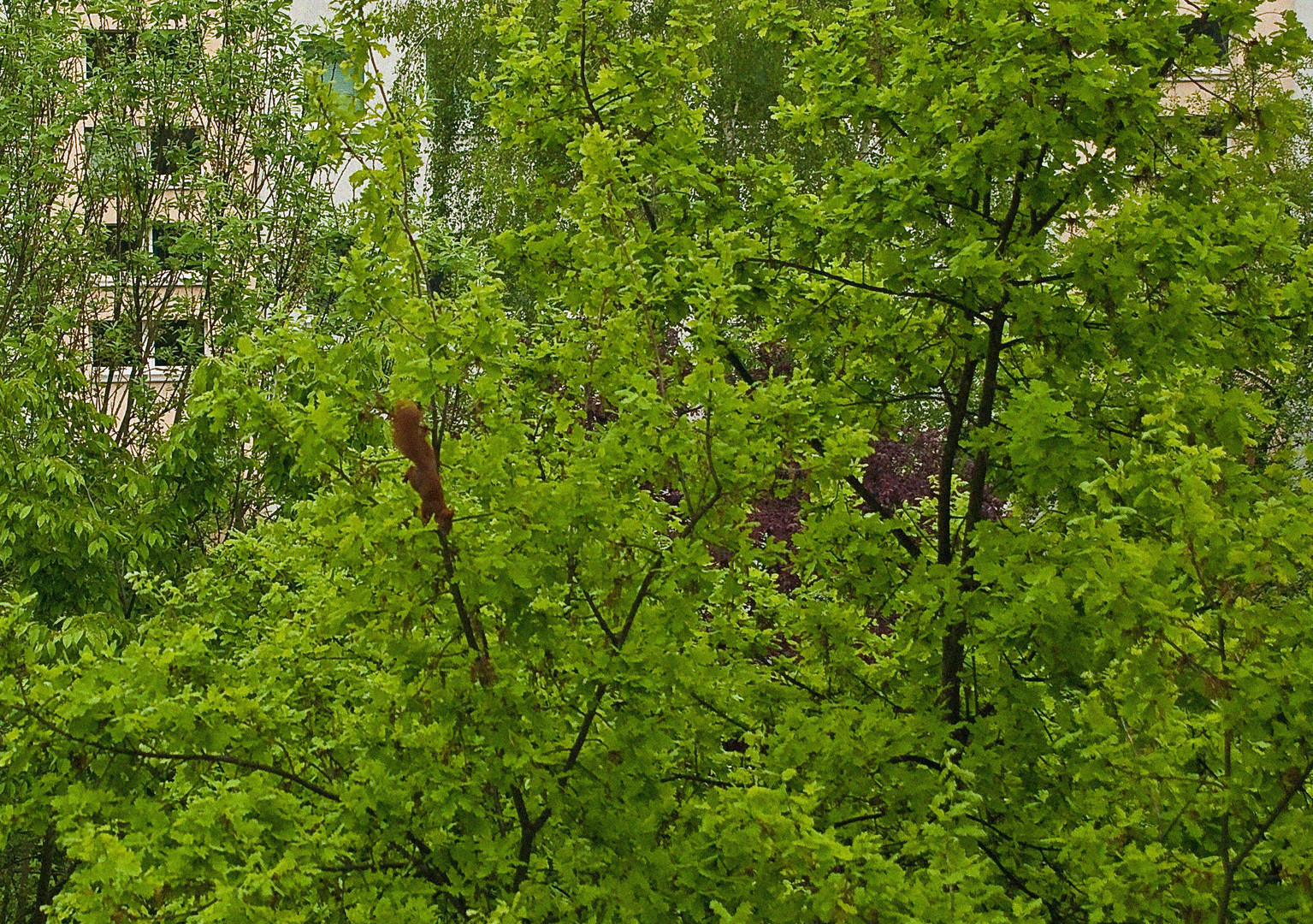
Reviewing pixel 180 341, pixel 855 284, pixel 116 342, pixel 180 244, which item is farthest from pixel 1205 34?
pixel 116 342

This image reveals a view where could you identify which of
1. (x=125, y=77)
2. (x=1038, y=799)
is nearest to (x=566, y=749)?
(x=1038, y=799)

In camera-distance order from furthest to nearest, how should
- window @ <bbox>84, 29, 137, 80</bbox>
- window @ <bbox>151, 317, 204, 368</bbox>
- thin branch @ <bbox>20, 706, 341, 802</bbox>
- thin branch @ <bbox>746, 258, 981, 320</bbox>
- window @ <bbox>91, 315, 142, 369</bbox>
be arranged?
window @ <bbox>91, 315, 142, 369</bbox> < window @ <bbox>84, 29, 137, 80</bbox> < window @ <bbox>151, 317, 204, 368</bbox> < thin branch @ <bbox>746, 258, 981, 320</bbox> < thin branch @ <bbox>20, 706, 341, 802</bbox>

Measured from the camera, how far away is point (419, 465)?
586 cm

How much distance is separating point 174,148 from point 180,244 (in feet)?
4.99

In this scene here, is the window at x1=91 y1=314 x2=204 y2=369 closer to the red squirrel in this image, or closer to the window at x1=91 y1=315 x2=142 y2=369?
the window at x1=91 y1=315 x2=142 y2=369

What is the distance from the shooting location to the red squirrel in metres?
5.88

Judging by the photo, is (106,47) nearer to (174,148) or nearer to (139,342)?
(174,148)

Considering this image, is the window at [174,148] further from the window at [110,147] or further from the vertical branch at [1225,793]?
the vertical branch at [1225,793]

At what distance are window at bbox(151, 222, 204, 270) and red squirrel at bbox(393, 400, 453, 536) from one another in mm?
7715

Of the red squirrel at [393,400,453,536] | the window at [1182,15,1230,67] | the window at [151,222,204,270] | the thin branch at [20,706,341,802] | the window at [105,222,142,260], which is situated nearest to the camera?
the red squirrel at [393,400,453,536]

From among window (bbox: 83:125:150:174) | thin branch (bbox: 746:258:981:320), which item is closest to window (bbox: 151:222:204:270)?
window (bbox: 83:125:150:174)

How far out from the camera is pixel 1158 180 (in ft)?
24.4

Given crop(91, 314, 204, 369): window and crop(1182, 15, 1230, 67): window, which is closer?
crop(1182, 15, 1230, 67): window

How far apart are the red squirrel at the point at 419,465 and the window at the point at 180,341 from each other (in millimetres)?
7756
